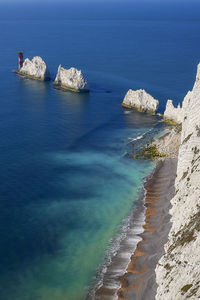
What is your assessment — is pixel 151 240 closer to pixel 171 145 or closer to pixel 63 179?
pixel 63 179

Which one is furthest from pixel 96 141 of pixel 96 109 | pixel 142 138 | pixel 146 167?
pixel 96 109

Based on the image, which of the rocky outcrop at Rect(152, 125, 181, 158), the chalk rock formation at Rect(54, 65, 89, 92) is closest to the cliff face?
the rocky outcrop at Rect(152, 125, 181, 158)

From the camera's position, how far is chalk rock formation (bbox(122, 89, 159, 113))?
124m

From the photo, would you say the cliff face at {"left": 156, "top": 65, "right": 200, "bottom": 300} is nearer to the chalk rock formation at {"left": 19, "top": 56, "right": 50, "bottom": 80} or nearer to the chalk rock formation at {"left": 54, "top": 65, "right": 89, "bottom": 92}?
the chalk rock formation at {"left": 54, "top": 65, "right": 89, "bottom": 92}

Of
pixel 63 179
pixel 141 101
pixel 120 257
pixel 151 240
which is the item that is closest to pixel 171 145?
pixel 63 179

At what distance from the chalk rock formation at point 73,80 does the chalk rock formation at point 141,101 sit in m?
23.6

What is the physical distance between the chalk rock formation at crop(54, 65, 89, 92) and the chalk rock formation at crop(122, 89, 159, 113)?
77.6 ft

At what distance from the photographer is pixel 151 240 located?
62281 millimetres

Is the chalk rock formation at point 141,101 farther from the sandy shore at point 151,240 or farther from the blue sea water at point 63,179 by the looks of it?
the sandy shore at point 151,240

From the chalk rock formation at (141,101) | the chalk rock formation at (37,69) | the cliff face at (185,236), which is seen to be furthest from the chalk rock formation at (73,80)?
the cliff face at (185,236)

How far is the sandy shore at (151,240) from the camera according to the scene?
51.9m

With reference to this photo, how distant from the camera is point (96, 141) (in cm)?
10412

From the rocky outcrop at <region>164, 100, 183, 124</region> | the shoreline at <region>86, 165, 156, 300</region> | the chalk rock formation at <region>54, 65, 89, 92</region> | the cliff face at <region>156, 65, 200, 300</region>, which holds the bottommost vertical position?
the shoreline at <region>86, 165, 156, 300</region>

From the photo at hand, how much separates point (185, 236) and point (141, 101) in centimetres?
8283
